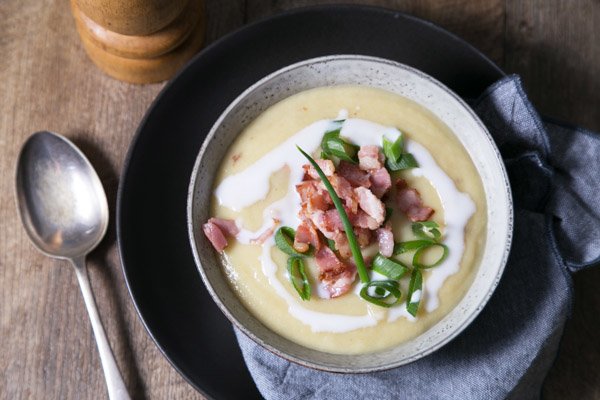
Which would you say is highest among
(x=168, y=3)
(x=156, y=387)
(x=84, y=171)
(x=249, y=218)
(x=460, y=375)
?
(x=168, y=3)

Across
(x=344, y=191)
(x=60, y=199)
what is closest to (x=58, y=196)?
(x=60, y=199)

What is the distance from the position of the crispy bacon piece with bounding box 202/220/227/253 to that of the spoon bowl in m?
0.40

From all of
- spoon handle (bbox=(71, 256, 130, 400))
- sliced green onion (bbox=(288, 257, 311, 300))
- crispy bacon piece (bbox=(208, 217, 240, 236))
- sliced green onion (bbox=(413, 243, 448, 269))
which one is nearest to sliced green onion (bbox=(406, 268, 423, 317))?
sliced green onion (bbox=(413, 243, 448, 269))

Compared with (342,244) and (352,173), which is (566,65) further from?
(342,244)

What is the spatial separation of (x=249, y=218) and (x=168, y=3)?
559 mm

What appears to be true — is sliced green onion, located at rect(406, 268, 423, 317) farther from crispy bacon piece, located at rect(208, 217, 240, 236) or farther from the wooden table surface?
the wooden table surface

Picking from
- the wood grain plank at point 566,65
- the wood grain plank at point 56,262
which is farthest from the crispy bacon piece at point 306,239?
the wood grain plank at point 566,65

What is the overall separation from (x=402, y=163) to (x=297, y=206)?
252 millimetres

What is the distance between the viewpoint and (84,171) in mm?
2166

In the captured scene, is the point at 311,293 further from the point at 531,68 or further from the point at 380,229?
the point at 531,68

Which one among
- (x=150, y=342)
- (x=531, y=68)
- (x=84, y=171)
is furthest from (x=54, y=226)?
(x=531, y=68)

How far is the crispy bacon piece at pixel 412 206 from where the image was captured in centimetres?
181

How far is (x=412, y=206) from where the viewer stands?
1.82m

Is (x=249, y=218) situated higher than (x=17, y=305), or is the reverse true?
(x=249, y=218)
